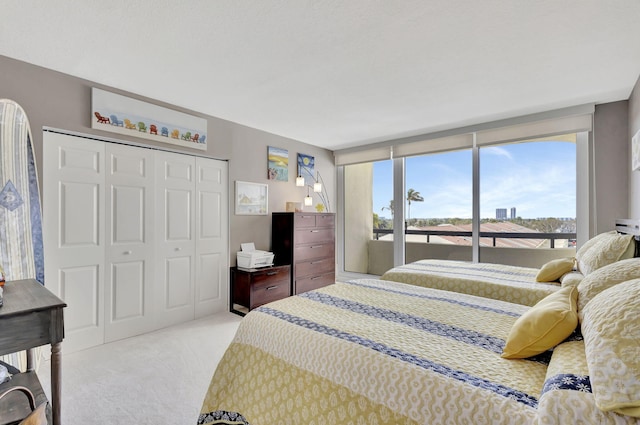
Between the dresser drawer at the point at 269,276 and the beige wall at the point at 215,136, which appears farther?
the dresser drawer at the point at 269,276

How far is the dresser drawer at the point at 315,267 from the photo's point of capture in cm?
443

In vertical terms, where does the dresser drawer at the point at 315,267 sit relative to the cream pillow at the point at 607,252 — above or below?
below

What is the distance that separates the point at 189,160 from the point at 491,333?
3373mm

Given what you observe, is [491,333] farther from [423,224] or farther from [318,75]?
[423,224]

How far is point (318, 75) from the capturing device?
104 inches

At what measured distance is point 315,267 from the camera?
4.66 m

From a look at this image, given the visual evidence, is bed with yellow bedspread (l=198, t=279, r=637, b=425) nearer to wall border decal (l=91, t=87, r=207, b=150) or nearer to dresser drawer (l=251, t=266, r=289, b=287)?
dresser drawer (l=251, t=266, r=289, b=287)

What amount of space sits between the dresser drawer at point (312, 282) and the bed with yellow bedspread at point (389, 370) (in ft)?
7.91

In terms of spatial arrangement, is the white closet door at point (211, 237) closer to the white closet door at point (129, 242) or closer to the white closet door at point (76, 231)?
the white closet door at point (129, 242)

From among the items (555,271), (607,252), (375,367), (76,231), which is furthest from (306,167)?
(375,367)

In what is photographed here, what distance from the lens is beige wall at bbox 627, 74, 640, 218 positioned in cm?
273

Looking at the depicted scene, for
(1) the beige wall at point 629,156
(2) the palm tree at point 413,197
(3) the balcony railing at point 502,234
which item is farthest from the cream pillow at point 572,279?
(2) the palm tree at point 413,197

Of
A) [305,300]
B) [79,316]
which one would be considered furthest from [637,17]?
[79,316]

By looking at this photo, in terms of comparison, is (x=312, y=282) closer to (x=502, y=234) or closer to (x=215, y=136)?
(x=215, y=136)
